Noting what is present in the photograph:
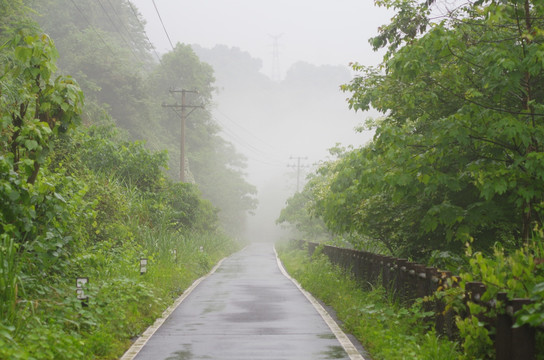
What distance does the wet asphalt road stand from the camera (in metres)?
9.05

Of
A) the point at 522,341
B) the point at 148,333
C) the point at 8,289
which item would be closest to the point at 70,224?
the point at 148,333

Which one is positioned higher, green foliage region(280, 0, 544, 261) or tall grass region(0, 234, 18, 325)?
green foliage region(280, 0, 544, 261)

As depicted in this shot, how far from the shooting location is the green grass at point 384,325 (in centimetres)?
784

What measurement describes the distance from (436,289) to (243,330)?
12.5 feet

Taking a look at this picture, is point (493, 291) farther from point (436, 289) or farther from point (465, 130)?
point (465, 130)

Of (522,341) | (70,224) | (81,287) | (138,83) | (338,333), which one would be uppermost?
(138,83)

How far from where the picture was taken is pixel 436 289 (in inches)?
353

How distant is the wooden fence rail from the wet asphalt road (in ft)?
5.09

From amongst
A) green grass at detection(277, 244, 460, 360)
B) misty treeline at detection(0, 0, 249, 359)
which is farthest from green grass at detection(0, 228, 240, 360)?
green grass at detection(277, 244, 460, 360)

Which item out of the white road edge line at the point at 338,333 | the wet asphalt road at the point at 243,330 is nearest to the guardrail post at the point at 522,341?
the white road edge line at the point at 338,333

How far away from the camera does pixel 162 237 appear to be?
867 inches

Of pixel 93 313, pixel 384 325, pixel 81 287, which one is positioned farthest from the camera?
pixel 384 325

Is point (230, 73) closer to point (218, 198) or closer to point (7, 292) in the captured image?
point (218, 198)

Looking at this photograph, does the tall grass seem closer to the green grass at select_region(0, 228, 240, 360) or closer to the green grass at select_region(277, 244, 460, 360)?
the green grass at select_region(0, 228, 240, 360)
